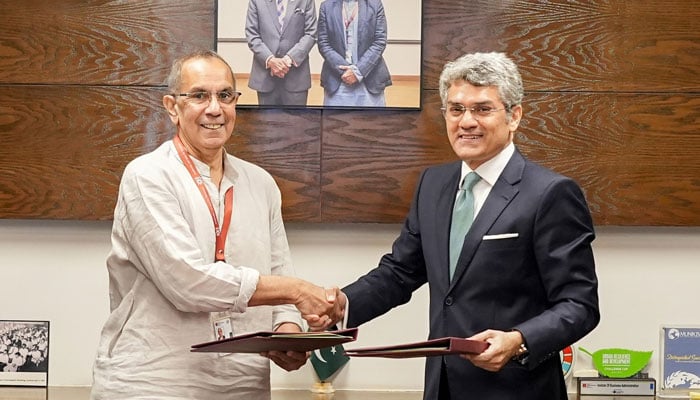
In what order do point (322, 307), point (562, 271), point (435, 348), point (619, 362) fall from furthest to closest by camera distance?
1. point (619, 362)
2. point (322, 307)
3. point (562, 271)
4. point (435, 348)

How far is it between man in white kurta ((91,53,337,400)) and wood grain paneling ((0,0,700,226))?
1352 millimetres

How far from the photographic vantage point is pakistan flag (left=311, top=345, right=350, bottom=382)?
4.37 metres

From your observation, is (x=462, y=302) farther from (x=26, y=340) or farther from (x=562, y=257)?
(x=26, y=340)

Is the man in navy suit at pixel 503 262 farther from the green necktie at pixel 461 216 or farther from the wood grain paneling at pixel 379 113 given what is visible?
the wood grain paneling at pixel 379 113

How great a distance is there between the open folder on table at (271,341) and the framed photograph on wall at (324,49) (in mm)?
1731

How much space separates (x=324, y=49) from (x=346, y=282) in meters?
0.99

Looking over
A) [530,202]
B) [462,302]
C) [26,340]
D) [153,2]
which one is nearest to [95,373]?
[462,302]

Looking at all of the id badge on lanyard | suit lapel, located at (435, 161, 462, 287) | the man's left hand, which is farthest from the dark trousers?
the id badge on lanyard

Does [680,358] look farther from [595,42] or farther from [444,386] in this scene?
[444,386]

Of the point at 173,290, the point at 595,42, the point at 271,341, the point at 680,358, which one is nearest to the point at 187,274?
the point at 173,290

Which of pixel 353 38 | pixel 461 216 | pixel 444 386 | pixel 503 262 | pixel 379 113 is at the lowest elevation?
pixel 444 386

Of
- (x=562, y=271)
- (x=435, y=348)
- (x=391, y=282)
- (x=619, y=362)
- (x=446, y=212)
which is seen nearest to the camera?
(x=435, y=348)

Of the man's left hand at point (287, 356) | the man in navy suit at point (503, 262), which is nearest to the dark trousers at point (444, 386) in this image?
the man in navy suit at point (503, 262)

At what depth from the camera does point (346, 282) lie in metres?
4.44
